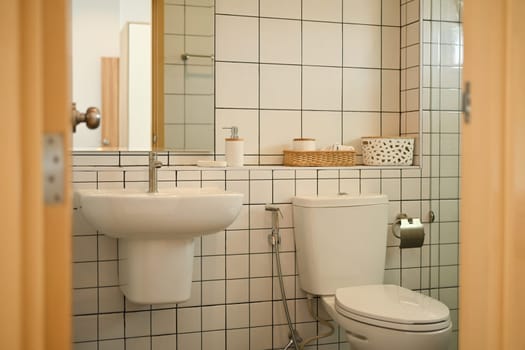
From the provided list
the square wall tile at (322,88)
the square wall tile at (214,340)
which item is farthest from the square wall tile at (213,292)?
the square wall tile at (322,88)

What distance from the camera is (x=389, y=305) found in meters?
1.93

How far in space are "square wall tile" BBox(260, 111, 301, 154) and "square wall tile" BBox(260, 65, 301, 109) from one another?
39mm

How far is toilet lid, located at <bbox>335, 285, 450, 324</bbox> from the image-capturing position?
5.94ft

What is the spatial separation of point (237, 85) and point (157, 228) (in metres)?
0.95

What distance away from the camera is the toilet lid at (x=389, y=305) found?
1.81 metres

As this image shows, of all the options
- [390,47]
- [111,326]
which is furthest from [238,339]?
[390,47]

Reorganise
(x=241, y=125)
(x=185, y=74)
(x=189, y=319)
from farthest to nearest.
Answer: (x=241, y=125)
(x=185, y=74)
(x=189, y=319)
